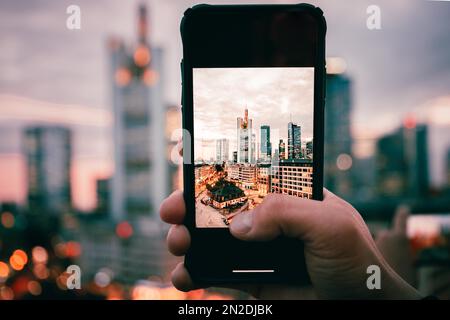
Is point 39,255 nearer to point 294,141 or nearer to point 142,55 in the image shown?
point 142,55

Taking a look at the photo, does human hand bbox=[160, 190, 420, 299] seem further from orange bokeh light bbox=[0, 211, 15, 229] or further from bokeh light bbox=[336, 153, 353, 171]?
orange bokeh light bbox=[0, 211, 15, 229]

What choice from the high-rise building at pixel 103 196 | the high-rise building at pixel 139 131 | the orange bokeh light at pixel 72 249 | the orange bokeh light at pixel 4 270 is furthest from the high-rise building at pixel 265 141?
the high-rise building at pixel 103 196

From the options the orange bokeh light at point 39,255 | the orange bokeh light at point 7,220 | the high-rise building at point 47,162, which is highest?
the high-rise building at point 47,162

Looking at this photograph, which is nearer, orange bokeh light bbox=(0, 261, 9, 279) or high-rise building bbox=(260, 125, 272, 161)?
high-rise building bbox=(260, 125, 272, 161)

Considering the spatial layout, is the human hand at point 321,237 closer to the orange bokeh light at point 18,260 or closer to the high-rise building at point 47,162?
the orange bokeh light at point 18,260

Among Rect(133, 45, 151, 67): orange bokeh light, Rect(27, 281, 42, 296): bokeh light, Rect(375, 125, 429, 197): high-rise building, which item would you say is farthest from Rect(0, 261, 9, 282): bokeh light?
Rect(375, 125, 429, 197): high-rise building
